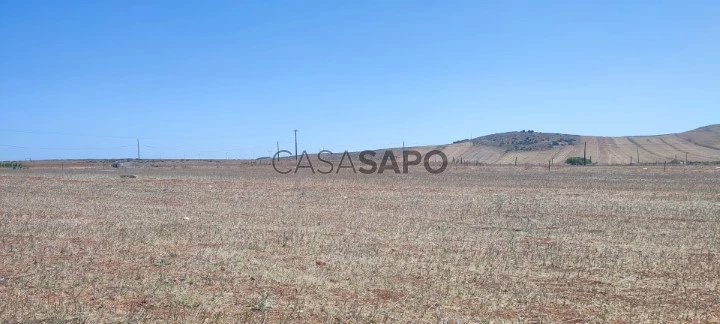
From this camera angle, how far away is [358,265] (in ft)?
31.8

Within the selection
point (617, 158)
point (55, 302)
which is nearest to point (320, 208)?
point (55, 302)

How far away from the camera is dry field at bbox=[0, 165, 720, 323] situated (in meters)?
7.08

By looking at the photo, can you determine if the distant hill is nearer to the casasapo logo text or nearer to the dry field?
the casasapo logo text

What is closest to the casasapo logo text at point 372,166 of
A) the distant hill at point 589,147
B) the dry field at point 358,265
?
the distant hill at point 589,147

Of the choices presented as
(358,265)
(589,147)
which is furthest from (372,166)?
(358,265)

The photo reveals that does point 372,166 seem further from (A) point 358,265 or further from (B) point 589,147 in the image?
(A) point 358,265

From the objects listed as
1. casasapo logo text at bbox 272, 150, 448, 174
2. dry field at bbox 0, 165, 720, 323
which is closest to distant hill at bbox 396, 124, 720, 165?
casasapo logo text at bbox 272, 150, 448, 174

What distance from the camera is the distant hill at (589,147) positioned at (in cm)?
7840

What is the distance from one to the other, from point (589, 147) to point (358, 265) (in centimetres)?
9119

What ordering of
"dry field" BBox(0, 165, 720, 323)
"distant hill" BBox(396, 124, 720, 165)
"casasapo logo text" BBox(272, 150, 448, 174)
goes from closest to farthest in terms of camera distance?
"dry field" BBox(0, 165, 720, 323) < "casasapo logo text" BBox(272, 150, 448, 174) < "distant hill" BBox(396, 124, 720, 165)

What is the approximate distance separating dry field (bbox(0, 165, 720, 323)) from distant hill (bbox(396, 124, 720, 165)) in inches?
2440

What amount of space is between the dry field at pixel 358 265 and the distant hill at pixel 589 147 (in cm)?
6198

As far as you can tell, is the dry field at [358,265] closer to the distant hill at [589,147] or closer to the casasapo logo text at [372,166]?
the casasapo logo text at [372,166]

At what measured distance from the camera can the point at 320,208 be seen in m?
19.7
